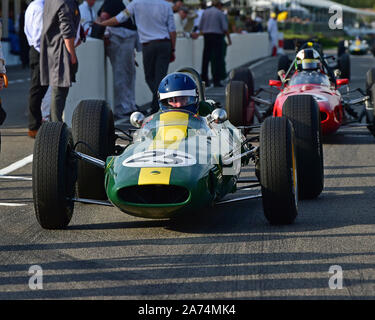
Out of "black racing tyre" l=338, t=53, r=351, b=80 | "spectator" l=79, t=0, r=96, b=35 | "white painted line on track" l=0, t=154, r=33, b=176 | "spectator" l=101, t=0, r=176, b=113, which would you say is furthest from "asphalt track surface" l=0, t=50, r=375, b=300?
"black racing tyre" l=338, t=53, r=351, b=80

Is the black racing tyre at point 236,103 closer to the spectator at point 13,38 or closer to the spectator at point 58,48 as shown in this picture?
the spectator at point 58,48

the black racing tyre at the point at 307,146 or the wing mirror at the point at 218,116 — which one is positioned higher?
the wing mirror at the point at 218,116

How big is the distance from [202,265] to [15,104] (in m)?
12.5

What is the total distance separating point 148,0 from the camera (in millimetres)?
15234

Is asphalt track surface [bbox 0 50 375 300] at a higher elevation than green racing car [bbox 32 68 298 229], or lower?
lower

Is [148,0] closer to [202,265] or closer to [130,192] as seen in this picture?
[130,192]

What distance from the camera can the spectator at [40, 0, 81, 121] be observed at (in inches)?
462

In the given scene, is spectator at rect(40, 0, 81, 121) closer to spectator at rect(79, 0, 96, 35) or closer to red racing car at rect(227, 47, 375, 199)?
red racing car at rect(227, 47, 375, 199)

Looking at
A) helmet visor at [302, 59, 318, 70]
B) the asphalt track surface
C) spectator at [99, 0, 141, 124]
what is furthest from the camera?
spectator at [99, 0, 141, 124]

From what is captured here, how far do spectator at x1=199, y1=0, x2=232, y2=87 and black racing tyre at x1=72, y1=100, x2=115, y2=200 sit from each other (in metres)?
14.0

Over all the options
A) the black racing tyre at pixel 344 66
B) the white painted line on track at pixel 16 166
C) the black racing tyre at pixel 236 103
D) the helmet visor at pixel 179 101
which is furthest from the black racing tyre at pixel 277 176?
the black racing tyre at pixel 344 66

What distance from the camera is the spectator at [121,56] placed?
15773 millimetres

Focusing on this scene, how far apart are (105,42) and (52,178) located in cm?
887

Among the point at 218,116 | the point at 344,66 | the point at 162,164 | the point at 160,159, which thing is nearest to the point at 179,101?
the point at 218,116
